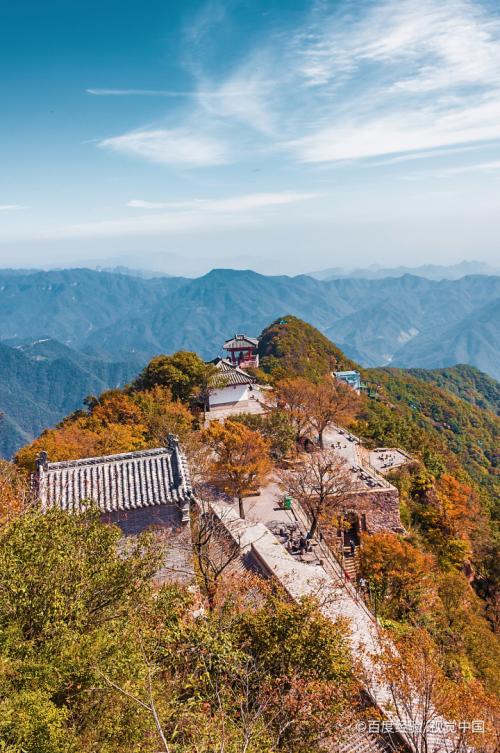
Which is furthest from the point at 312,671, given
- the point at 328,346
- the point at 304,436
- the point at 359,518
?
the point at 328,346

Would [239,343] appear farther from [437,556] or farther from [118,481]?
[118,481]

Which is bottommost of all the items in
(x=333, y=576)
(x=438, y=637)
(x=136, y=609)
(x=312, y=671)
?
(x=438, y=637)

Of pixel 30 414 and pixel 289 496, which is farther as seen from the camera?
pixel 30 414

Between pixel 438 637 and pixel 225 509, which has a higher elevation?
pixel 225 509

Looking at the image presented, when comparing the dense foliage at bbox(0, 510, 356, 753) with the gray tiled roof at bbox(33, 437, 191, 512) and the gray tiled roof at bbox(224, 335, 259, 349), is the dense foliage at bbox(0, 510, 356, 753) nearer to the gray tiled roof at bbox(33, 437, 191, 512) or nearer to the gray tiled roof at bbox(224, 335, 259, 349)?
the gray tiled roof at bbox(33, 437, 191, 512)

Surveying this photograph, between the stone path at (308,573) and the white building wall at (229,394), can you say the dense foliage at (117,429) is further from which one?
the stone path at (308,573)

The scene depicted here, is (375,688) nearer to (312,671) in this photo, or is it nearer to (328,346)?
(312,671)

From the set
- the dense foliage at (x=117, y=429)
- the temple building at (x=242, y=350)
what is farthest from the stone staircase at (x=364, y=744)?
the temple building at (x=242, y=350)
